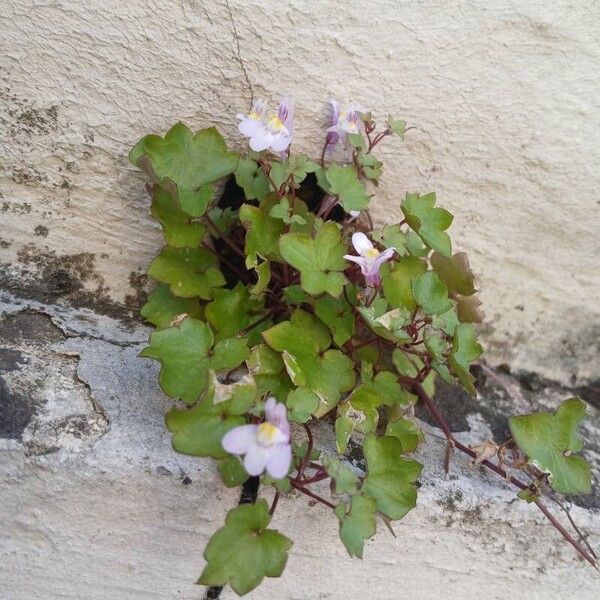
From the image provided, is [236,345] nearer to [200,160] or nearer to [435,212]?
[200,160]

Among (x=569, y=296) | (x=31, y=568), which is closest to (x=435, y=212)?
(x=569, y=296)

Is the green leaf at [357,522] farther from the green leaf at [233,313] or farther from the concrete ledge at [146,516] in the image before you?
the green leaf at [233,313]

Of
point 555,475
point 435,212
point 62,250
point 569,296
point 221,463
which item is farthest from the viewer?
point 569,296

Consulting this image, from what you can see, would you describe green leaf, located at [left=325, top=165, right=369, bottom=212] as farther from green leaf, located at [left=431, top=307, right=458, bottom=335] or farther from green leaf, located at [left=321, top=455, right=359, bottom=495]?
green leaf, located at [left=321, top=455, right=359, bottom=495]

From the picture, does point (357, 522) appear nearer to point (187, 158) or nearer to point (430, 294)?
point (430, 294)

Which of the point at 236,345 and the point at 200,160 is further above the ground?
the point at 200,160

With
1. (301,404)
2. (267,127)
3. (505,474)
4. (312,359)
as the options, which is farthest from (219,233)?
(505,474)
